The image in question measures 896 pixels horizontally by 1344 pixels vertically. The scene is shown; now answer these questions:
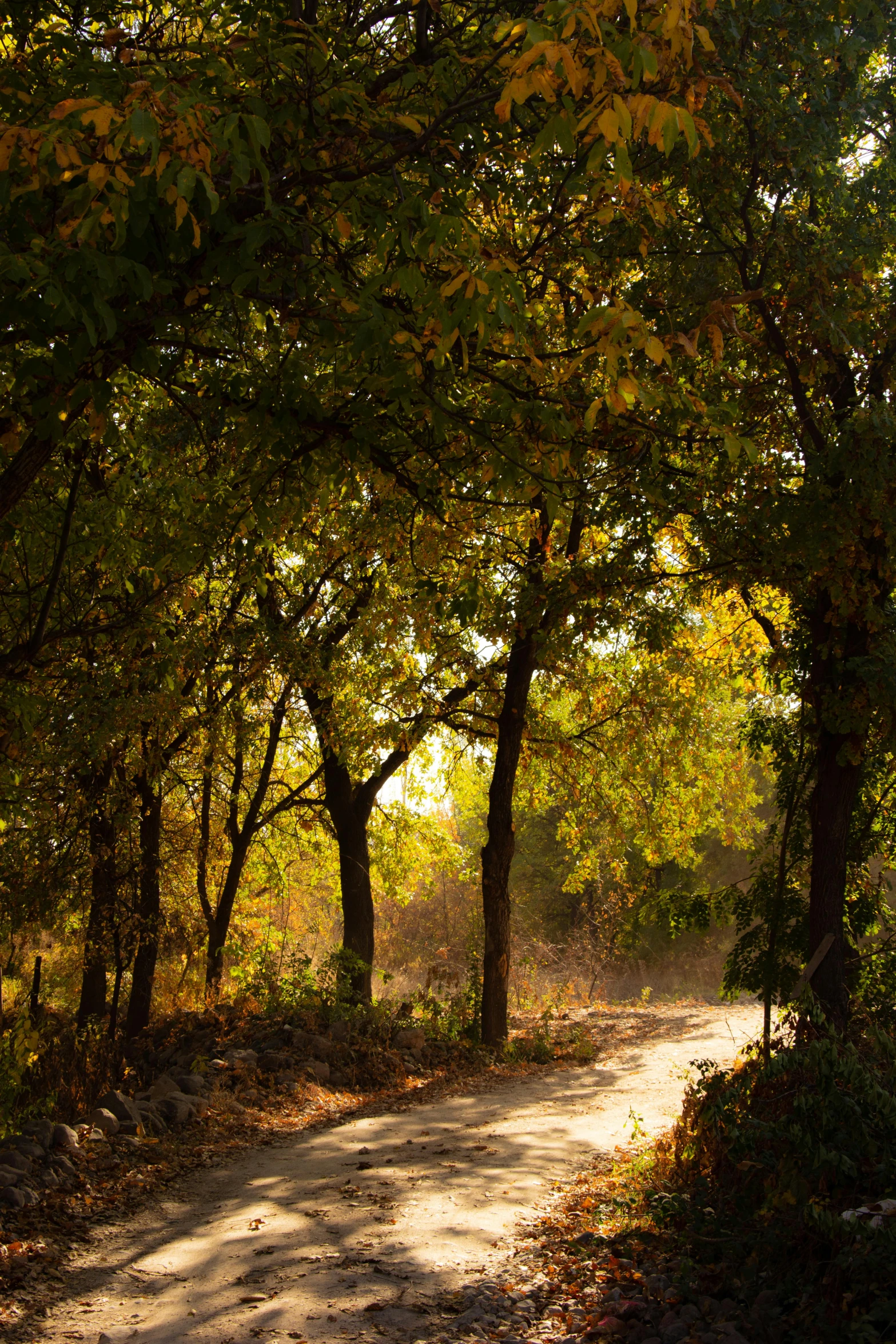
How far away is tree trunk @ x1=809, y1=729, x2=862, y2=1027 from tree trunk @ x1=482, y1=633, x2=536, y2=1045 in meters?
5.62

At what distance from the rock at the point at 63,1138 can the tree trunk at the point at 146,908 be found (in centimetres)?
583

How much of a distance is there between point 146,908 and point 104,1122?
229 inches

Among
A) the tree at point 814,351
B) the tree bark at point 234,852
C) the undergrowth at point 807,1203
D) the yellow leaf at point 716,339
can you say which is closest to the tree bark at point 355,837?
the tree bark at point 234,852

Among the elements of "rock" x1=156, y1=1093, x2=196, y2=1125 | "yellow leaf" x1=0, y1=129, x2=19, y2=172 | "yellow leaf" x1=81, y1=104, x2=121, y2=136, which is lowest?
"rock" x1=156, y1=1093, x2=196, y2=1125

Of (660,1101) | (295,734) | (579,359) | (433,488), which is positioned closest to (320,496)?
(433,488)

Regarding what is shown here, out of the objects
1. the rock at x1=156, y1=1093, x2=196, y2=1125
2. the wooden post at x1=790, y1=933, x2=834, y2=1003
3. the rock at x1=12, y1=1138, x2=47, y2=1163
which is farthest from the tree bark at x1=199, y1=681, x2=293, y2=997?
the wooden post at x1=790, y1=933, x2=834, y2=1003

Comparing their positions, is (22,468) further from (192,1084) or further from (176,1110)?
(192,1084)

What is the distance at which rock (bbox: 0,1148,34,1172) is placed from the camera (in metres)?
6.41

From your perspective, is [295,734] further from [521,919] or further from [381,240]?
[521,919]

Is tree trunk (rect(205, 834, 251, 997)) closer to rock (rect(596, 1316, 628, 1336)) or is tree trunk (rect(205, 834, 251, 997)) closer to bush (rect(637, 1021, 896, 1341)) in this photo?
bush (rect(637, 1021, 896, 1341))

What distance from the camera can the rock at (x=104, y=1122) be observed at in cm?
787

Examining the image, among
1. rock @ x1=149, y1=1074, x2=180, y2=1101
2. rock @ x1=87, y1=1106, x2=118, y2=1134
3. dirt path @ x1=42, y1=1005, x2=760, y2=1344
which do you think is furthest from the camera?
rock @ x1=149, y1=1074, x2=180, y2=1101

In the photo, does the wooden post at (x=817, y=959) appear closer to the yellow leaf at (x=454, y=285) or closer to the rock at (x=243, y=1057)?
the yellow leaf at (x=454, y=285)

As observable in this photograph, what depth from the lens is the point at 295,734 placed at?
1644 centimetres
